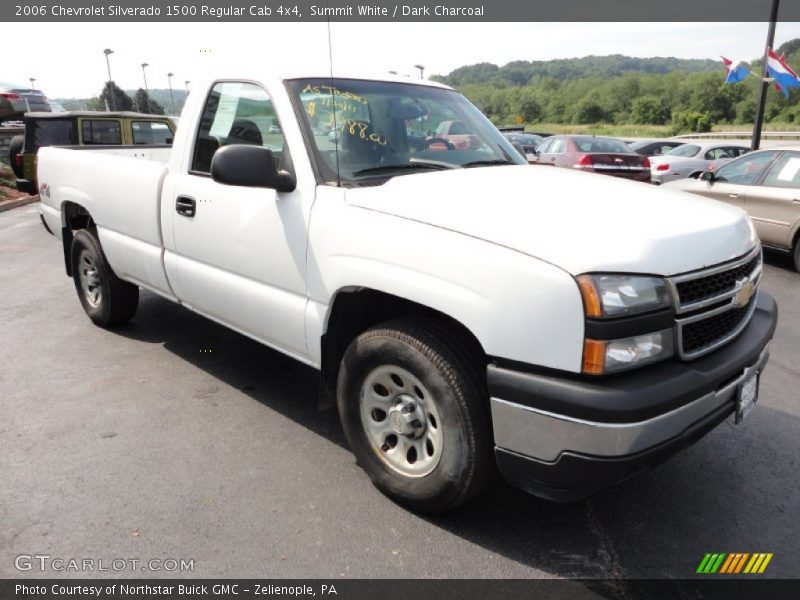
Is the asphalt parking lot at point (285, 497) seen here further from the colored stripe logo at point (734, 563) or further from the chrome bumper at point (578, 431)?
the chrome bumper at point (578, 431)

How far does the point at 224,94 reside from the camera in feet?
12.1

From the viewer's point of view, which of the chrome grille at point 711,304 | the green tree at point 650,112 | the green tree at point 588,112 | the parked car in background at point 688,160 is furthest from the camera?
the green tree at point 588,112

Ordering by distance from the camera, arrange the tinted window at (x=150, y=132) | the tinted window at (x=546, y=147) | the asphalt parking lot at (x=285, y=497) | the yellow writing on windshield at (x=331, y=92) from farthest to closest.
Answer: the tinted window at (x=546, y=147), the tinted window at (x=150, y=132), the yellow writing on windshield at (x=331, y=92), the asphalt parking lot at (x=285, y=497)

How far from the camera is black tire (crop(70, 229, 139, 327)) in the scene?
16.3ft

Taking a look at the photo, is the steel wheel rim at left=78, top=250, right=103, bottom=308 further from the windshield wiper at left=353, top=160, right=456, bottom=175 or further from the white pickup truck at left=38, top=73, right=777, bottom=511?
the windshield wiper at left=353, top=160, right=456, bottom=175

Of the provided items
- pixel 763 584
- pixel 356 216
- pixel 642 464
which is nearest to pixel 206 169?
pixel 356 216

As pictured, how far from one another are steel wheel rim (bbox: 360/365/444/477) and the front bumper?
391mm

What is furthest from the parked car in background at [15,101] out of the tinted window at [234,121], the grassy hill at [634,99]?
the grassy hill at [634,99]

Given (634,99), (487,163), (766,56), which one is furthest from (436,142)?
(634,99)

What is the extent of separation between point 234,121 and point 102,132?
26.7 ft

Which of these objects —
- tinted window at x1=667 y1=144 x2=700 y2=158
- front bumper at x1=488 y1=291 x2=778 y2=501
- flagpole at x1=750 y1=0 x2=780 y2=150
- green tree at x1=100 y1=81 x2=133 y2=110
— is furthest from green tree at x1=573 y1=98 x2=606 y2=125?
front bumper at x1=488 y1=291 x2=778 y2=501

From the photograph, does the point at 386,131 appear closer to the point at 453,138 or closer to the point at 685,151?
the point at 453,138

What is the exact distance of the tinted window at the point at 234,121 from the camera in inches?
133

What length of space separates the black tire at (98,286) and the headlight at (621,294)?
13.4 feet
